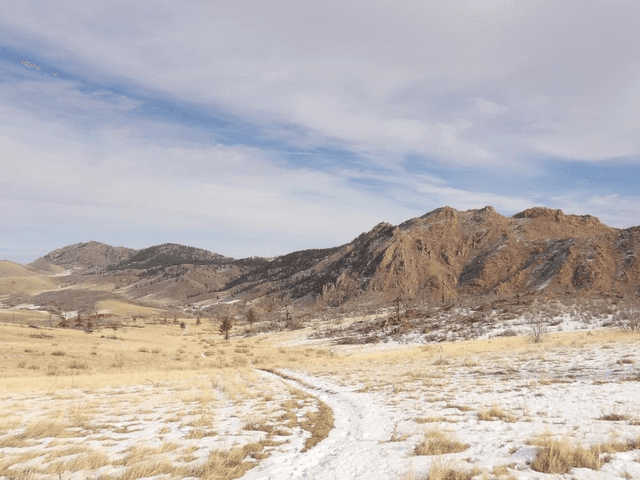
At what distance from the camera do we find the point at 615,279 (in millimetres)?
71812

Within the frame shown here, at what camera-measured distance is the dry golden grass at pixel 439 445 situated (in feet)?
23.3

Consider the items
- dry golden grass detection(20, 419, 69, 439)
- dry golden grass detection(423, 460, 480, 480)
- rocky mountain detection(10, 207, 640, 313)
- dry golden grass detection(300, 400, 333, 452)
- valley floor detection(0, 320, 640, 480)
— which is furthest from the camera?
rocky mountain detection(10, 207, 640, 313)

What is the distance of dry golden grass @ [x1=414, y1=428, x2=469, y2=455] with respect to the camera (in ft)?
23.3

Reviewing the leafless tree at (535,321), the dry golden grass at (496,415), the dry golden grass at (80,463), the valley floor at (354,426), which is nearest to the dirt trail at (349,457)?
the valley floor at (354,426)

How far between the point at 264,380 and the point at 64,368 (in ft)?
43.2

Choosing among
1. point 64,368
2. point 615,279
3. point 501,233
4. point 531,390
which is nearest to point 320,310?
point 501,233

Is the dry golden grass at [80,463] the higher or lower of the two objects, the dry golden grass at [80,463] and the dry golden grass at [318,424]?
the higher

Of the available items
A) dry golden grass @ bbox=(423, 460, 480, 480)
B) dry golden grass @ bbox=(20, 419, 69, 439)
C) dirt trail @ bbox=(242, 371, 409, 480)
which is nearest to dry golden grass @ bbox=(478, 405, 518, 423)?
dirt trail @ bbox=(242, 371, 409, 480)

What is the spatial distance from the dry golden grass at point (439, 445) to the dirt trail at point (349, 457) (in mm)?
362

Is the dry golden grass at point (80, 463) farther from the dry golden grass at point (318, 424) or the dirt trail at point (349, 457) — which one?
the dry golden grass at point (318, 424)

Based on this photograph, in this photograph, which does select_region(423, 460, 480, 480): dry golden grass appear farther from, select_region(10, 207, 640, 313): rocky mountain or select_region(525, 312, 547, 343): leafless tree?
select_region(10, 207, 640, 313): rocky mountain

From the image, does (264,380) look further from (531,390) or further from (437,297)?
(437,297)

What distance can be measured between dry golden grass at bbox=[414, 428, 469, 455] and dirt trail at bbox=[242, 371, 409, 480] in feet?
1.19

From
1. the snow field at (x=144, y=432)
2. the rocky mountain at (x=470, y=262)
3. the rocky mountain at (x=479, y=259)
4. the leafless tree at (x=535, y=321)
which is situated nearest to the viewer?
the snow field at (x=144, y=432)
